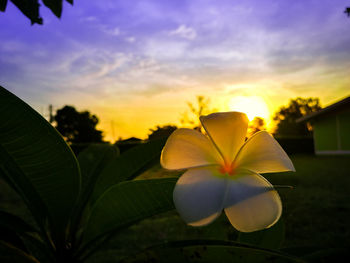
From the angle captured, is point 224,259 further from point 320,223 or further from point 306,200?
point 306,200

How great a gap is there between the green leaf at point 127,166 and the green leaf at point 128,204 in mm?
85

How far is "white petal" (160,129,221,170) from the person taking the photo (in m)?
0.22

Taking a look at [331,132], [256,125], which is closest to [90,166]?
[256,125]

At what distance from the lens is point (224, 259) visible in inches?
13.8

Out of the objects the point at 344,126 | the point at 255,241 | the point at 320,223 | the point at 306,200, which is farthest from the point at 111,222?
the point at 344,126

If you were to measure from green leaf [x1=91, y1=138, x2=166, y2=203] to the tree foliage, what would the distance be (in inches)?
31.7

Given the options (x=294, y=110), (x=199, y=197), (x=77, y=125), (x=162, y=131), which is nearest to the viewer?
(x=199, y=197)

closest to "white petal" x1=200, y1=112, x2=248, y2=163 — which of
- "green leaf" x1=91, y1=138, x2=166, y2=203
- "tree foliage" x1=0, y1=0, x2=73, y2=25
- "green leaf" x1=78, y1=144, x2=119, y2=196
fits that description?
"green leaf" x1=91, y1=138, x2=166, y2=203

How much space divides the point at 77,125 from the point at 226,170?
2494 centimetres

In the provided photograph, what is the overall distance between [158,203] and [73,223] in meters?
0.21

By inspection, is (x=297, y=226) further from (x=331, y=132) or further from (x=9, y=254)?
(x=331, y=132)

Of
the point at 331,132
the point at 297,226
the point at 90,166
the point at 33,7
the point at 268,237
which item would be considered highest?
the point at 33,7

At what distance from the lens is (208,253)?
353mm

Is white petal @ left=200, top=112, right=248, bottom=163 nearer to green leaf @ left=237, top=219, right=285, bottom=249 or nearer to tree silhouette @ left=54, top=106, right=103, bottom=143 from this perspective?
green leaf @ left=237, top=219, right=285, bottom=249
